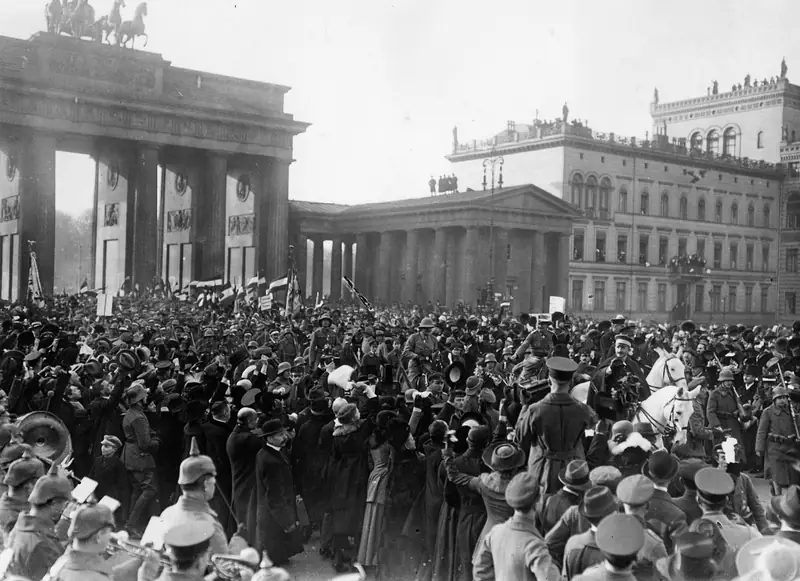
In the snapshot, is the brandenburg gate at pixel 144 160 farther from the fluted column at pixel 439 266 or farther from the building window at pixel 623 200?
the building window at pixel 623 200

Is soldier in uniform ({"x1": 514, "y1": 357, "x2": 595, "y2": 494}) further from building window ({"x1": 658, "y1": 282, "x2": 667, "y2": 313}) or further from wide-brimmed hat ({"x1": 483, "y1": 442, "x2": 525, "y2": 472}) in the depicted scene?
building window ({"x1": 658, "y1": 282, "x2": 667, "y2": 313})

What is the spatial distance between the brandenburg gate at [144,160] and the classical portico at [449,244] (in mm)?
5632

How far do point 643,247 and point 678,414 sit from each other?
64713 mm

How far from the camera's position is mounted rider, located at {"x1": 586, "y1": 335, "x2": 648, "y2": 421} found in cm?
1033

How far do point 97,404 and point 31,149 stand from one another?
131 ft

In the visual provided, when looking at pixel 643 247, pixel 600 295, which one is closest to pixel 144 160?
pixel 600 295

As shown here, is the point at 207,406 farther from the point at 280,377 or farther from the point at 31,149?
the point at 31,149

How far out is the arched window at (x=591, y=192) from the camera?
226 ft

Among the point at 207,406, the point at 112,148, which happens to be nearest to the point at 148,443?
the point at 207,406

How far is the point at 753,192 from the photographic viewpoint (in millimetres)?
76000

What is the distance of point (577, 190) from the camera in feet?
224

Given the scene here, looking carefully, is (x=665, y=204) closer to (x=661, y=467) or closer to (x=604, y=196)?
(x=604, y=196)

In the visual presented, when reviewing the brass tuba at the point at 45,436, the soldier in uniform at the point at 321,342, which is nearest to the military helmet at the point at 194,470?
the brass tuba at the point at 45,436

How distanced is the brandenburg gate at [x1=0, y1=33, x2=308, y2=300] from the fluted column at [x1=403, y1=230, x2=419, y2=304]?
25.1ft
